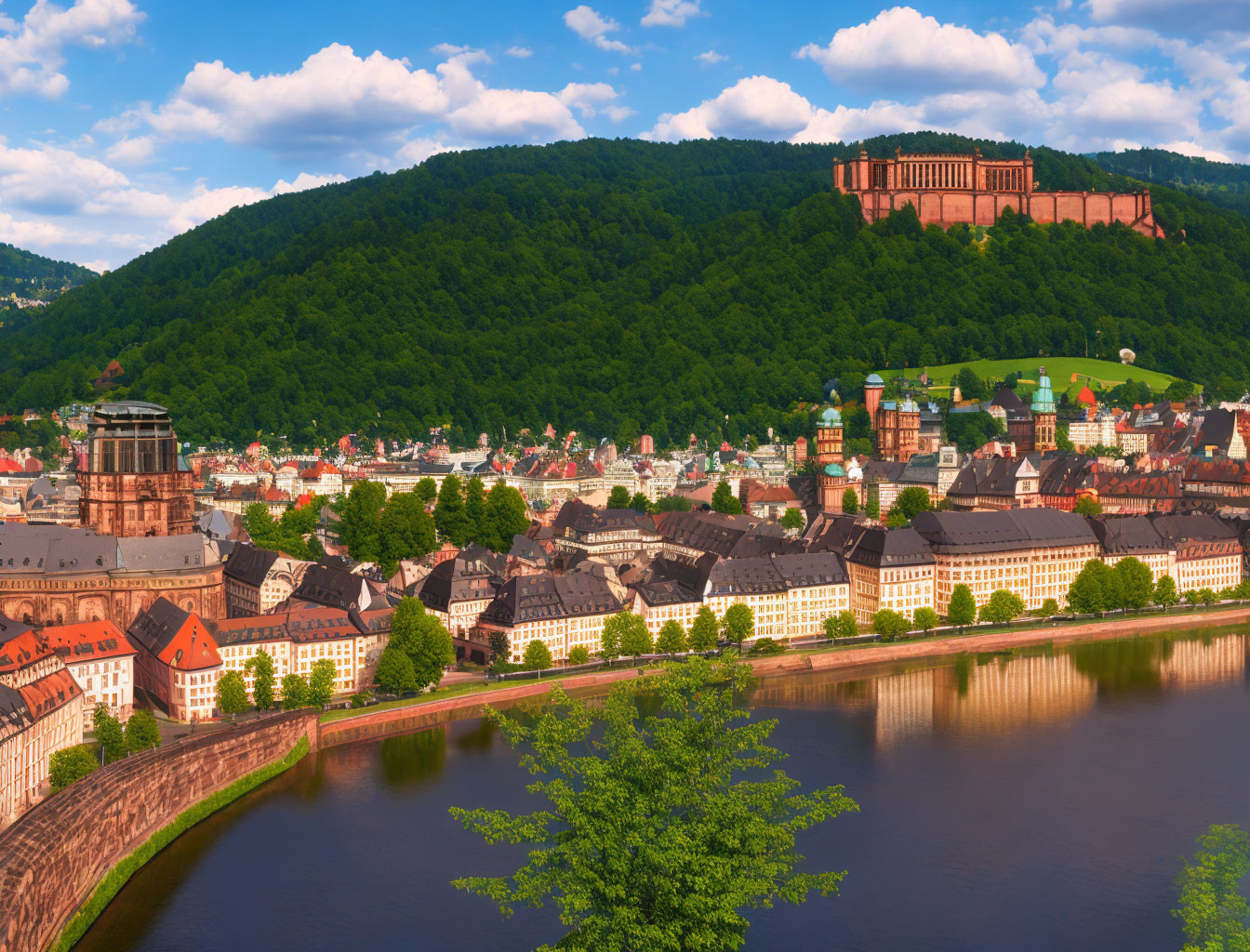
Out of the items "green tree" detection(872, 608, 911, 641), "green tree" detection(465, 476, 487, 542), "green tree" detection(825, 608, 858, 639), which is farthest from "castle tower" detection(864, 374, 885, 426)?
"green tree" detection(825, 608, 858, 639)

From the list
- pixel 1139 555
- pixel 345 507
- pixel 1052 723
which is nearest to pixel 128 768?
pixel 1052 723

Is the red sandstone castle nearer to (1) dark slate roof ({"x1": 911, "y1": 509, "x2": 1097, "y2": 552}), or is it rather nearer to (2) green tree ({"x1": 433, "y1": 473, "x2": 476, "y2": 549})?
(2) green tree ({"x1": 433, "y1": 473, "x2": 476, "y2": 549})

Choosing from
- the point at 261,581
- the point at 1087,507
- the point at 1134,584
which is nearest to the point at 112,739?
the point at 261,581

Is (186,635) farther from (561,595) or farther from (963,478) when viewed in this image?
→ (963,478)

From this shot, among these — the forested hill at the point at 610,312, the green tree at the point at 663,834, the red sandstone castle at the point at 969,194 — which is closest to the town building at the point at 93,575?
the green tree at the point at 663,834

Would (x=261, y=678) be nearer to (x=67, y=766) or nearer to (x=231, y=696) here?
(x=231, y=696)
